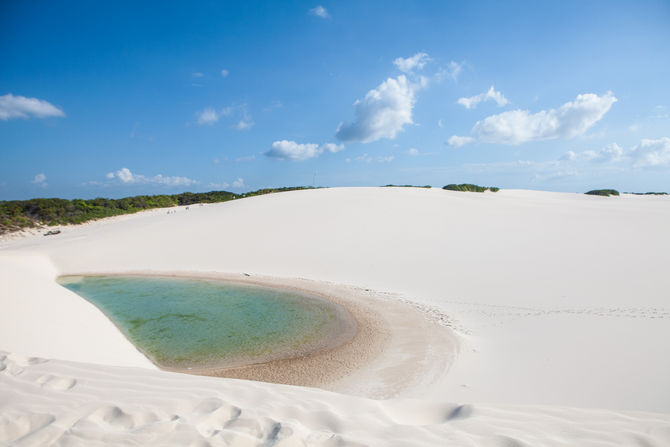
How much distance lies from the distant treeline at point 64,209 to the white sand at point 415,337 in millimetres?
3450

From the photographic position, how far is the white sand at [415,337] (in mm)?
2357

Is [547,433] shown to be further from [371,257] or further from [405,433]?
[371,257]

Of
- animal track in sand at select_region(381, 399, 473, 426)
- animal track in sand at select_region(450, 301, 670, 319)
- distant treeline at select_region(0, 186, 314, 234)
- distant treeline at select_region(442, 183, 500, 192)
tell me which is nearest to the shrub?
distant treeline at select_region(442, 183, 500, 192)

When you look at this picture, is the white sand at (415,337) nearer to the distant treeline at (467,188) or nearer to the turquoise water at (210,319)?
the turquoise water at (210,319)

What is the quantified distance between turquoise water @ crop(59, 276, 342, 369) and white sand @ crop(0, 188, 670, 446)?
0.74 metres

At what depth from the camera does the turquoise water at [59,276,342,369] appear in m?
6.04

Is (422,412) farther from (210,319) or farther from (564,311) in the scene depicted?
(210,319)

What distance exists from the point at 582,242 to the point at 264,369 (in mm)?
12657

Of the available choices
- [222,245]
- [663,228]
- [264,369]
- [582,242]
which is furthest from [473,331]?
[663,228]

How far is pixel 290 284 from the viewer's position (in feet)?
34.1

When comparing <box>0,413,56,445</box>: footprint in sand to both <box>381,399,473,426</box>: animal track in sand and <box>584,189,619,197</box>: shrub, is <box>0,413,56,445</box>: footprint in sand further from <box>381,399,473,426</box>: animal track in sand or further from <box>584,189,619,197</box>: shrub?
<box>584,189,619,197</box>: shrub

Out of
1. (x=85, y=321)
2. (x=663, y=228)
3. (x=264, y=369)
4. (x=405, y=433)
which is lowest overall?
(x=264, y=369)

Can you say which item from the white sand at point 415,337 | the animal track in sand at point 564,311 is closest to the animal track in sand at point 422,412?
the white sand at point 415,337

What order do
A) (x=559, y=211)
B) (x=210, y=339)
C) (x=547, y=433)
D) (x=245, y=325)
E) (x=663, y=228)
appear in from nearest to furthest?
(x=547, y=433) → (x=210, y=339) → (x=245, y=325) → (x=663, y=228) → (x=559, y=211)
